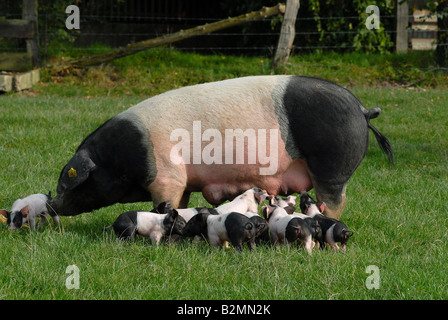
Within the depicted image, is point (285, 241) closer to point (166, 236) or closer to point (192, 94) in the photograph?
point (166, 236)

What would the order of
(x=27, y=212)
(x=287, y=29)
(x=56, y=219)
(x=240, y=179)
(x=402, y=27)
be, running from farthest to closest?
(x=402, y=27) < (x=287, y=29) < (x=56, y=219) < (x=27, y=212) < (x=240, y=179)

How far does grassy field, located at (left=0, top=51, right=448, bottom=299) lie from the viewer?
3482mm

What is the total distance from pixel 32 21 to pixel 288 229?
28.4ft

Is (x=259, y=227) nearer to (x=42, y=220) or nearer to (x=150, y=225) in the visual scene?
(x=150, y=225)

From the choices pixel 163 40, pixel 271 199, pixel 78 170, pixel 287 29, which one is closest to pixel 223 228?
pixel 271 199

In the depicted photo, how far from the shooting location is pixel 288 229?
4137mm

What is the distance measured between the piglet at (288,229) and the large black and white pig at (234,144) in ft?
1.04

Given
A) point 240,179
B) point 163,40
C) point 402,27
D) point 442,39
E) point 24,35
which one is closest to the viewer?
point 240,179

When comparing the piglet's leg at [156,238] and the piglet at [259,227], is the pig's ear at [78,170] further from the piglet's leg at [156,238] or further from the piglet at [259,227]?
the piglet at [259,227]

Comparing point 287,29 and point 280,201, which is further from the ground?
point 287,29

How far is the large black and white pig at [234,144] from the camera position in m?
4.39

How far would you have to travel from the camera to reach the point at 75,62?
11727mm

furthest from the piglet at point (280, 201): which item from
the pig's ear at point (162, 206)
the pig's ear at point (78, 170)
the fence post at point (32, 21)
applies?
the fence post at point (32, 21)

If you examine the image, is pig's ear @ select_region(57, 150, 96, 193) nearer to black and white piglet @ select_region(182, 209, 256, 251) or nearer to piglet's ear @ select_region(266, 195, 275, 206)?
black and white piglet @ select_region(182, 209, 256, 251)
